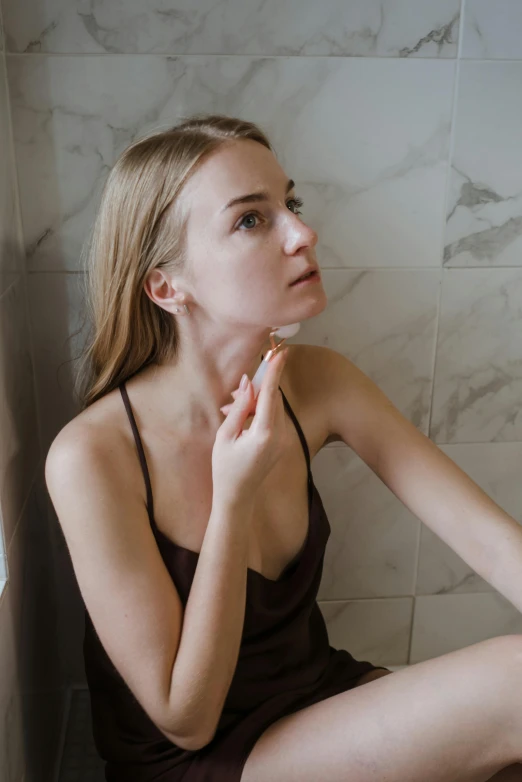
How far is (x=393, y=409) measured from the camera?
1.21m

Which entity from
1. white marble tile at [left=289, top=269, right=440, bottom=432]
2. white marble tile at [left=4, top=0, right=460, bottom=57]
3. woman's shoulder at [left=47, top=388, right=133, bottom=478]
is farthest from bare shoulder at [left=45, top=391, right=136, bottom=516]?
white marble tile at [left=4, top=0, right=460, bottom=57]

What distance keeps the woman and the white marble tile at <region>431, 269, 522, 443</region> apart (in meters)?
0.28

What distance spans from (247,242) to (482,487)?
802 millimetres

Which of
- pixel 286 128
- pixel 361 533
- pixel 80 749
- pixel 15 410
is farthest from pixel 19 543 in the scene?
pixel 286 128

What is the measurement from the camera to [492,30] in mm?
1229

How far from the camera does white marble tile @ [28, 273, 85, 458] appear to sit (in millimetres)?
1283

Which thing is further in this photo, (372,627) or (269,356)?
(372,627)

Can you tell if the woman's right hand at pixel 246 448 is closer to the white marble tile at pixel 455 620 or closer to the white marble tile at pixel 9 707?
the white marble tile at pixel 9 707

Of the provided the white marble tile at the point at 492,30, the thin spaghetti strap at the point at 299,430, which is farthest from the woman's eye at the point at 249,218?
the white marble tile at the point at 492,30

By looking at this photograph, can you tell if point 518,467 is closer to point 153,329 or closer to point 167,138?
point 153,329

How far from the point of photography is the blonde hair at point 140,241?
0.99 metres

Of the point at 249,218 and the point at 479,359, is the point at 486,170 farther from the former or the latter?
the point at 249,218

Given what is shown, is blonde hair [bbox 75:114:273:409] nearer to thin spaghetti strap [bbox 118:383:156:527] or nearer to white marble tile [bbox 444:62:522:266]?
thin spaghetti strap [bbox 118:383:156:527]

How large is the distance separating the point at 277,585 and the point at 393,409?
1.10 ft
